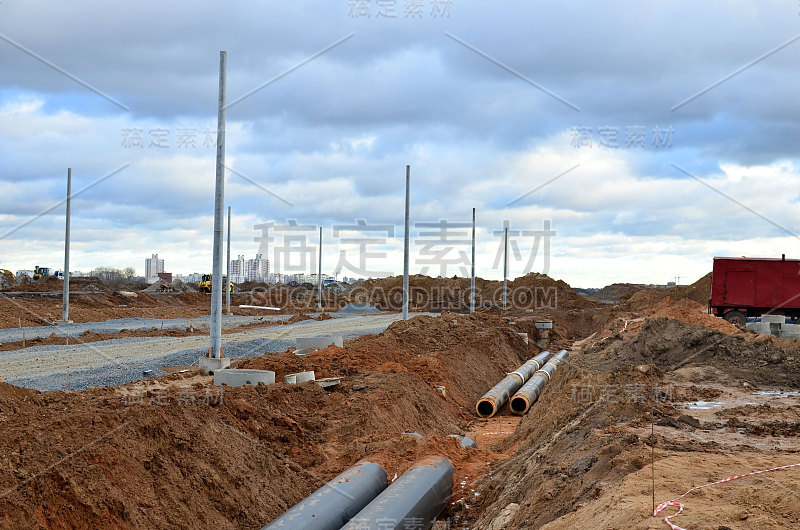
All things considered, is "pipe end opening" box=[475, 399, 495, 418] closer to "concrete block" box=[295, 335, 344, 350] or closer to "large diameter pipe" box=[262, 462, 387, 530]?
"concrete block" box=[295, 335, 344, 350]

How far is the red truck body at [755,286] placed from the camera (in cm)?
2986

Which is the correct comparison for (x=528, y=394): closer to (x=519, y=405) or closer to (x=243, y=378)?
(x=519, y=405)

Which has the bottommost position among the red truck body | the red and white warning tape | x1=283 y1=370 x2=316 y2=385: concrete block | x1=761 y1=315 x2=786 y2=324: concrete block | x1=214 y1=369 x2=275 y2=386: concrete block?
x1=283 y1=370 x2=316 y2=385: concrete block

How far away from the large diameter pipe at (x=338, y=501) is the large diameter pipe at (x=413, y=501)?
1.03 feet

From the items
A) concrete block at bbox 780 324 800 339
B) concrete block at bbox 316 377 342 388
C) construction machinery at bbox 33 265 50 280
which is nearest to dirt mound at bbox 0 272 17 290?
construction machinery at bbox 33 265 50 280

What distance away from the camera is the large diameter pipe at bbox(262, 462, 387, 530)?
7297 mm

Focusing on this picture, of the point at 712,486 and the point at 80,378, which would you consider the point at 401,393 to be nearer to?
the point at 80,378

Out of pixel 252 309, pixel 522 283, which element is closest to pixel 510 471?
pixel 252 309

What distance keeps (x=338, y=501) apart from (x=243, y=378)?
6.11 m

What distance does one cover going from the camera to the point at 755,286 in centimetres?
3009

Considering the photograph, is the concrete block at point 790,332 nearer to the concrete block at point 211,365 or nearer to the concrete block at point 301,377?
the concrete block at point 301,377

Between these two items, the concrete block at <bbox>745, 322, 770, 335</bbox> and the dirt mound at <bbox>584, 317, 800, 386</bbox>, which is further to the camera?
the concrete block at <bbox>745, 322, 770, 335</bbox>

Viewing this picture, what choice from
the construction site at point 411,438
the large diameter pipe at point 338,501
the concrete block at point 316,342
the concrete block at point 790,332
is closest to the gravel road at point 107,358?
the construction site at point 411,438

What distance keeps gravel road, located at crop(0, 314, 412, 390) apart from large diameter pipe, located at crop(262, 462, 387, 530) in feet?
27.0
